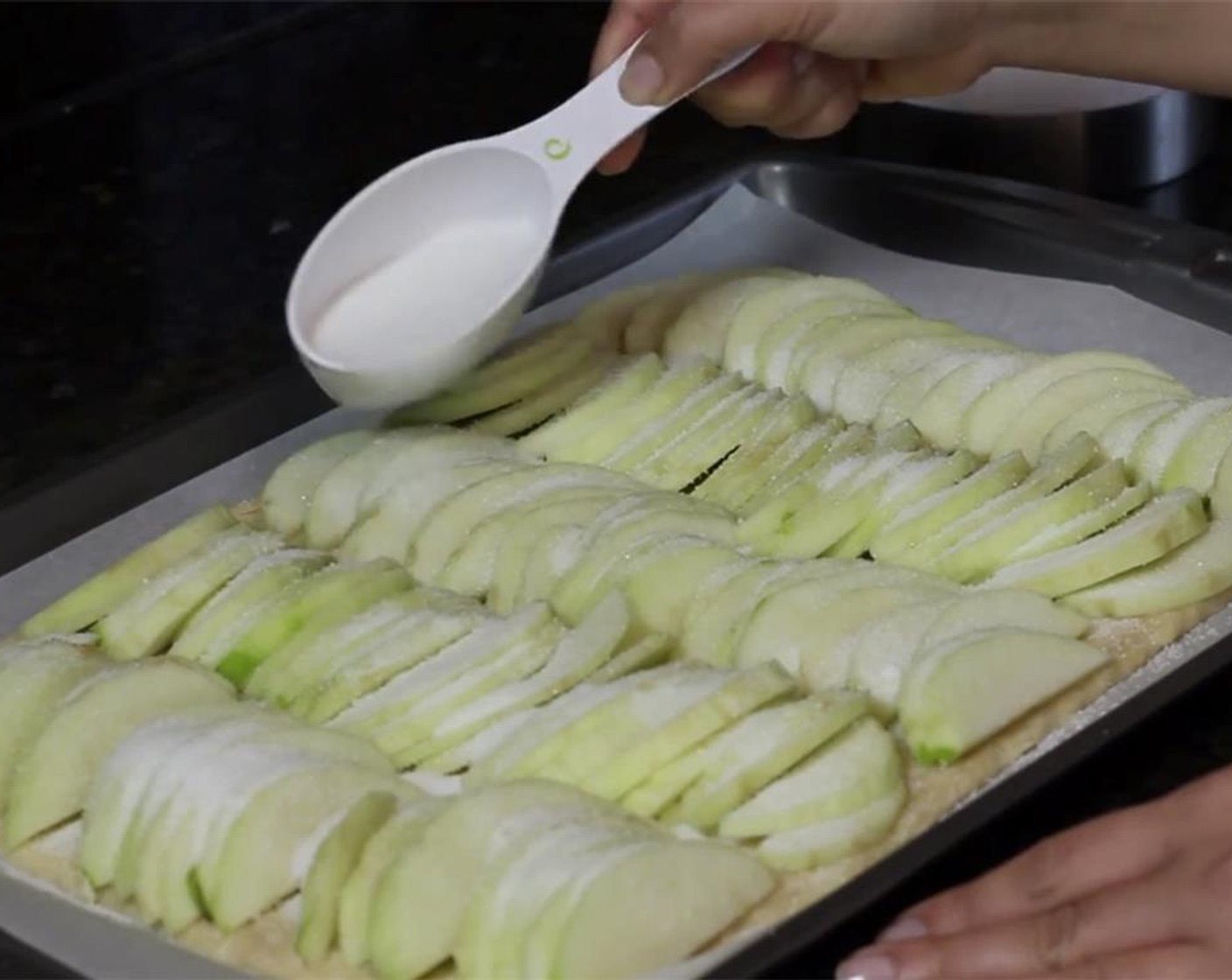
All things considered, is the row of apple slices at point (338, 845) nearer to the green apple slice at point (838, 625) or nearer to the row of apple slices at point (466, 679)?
the row of apple slices at point (466, 679)

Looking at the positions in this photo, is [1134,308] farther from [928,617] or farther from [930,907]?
[930,907]

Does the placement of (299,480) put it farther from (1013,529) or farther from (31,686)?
(1013,529)

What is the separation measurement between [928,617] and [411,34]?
6.81 ft

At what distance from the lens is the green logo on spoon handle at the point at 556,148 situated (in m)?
2.04

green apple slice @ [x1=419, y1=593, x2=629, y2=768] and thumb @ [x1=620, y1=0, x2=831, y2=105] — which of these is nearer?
green apple slice @ [x1=419, y1=593, x2=629, y2=768]

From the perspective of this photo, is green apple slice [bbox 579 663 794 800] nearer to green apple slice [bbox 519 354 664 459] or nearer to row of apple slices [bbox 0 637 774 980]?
row of apple slices [bbox 0 637 774 980]

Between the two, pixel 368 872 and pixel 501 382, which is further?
pixel 501 382

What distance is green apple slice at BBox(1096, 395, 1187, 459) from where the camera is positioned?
78.0 inches

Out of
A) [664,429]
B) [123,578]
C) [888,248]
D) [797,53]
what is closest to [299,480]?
[123,578]

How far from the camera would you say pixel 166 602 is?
6.34 ft

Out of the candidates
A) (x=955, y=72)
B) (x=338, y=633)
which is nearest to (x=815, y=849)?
(x=338, y=633)

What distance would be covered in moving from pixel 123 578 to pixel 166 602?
0.08 metres

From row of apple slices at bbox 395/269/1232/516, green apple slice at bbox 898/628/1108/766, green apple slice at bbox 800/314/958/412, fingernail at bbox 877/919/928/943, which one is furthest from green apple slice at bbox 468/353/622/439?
fingernail at bbox 877/919/928/943

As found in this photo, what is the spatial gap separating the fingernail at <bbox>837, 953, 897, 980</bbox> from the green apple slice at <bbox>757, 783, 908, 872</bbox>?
0.42ft
